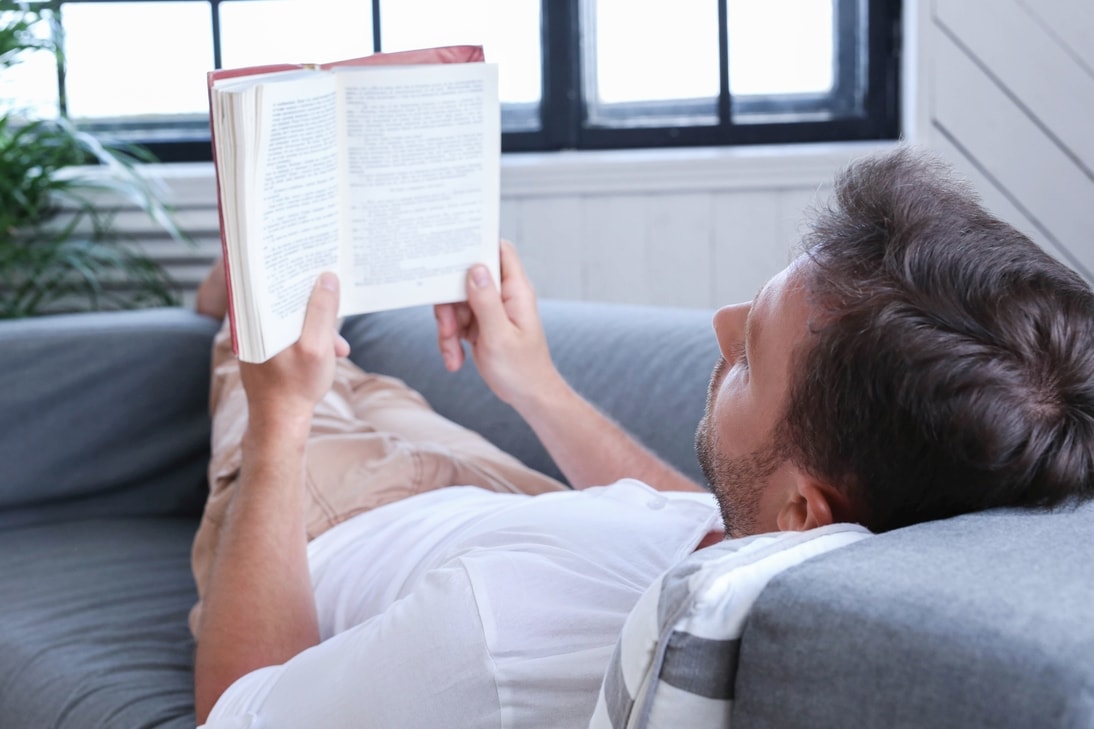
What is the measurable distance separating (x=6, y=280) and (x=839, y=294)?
2.13m

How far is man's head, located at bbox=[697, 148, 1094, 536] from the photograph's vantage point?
637 mm

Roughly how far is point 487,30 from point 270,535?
172 centimetres

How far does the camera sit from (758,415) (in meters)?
0.80

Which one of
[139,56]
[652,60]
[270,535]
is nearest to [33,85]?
[139,56]

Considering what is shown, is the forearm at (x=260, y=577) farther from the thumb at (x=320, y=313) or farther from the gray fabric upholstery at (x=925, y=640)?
the gray fabric upholstery at (x=925, y=640)

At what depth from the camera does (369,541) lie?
4.04 ft

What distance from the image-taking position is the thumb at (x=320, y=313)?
1.09 m

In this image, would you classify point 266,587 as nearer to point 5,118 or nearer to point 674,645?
point 674,645

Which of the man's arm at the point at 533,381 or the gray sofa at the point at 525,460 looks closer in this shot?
the gray sofa at the point at 525,460

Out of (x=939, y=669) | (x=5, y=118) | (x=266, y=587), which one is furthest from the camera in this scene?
(x=5, y=118)

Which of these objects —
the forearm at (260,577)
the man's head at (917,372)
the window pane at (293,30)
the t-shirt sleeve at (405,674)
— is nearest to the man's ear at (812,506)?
the man's head at (917,372)

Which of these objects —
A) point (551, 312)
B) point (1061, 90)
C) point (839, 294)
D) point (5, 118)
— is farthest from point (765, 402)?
point (5, 118)

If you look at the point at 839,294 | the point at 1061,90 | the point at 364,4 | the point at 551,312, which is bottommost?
the point at 551,312

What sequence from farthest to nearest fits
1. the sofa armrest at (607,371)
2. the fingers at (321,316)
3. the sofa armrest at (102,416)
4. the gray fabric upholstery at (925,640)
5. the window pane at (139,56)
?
the window pane at (139,56)
the sofa armrest at (102,416)
the sofa armrest at (607,371)
the fingers at (321,316)
the gray fabric upholstery at (925,640)
